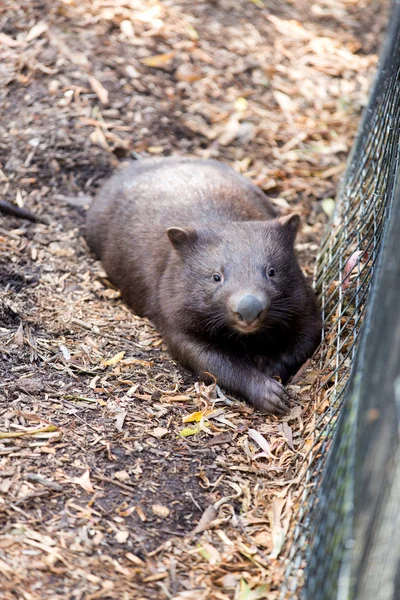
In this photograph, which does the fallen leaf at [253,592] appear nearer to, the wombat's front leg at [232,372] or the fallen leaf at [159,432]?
the fallen leaf at [159,432]

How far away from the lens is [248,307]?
5734 mm

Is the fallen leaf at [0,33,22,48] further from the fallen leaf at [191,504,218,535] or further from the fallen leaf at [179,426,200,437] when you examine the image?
the fallen leaf at [191,504,218,535]

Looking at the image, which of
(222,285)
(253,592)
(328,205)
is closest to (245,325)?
(222,285)

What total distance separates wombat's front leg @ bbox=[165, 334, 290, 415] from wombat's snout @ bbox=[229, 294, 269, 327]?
57 cm

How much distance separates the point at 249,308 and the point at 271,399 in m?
0.79

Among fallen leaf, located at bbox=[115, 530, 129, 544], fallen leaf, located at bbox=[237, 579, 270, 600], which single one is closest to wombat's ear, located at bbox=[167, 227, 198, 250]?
fallen leaf, located at bbox=[115, 530, 129, 544]

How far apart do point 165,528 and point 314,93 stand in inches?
281

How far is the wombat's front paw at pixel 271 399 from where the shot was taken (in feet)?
20.0

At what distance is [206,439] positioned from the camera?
5.66 meters

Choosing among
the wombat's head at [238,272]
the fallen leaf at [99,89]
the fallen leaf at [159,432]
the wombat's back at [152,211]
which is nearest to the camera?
the fallen leaf at [159,432]

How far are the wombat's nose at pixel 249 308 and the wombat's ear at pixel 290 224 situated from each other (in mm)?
974

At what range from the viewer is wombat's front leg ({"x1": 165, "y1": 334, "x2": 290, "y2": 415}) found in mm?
6129

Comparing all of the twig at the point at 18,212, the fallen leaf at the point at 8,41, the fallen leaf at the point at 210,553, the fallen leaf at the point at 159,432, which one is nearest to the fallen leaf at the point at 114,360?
the fallen leaf at the point at 159,432

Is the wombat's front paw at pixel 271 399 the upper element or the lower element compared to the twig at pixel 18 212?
upper
